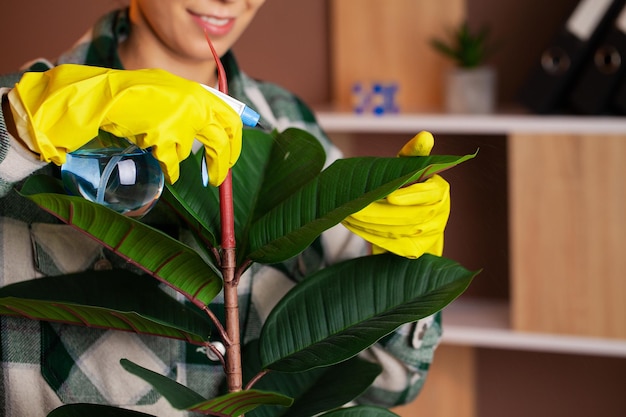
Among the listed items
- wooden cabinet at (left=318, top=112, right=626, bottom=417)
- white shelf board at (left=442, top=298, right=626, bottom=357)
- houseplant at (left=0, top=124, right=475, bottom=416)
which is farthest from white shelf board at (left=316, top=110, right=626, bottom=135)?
houseplant at (left=0, top=124, right=475, bottom=416)

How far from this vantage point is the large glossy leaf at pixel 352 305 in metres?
0.75

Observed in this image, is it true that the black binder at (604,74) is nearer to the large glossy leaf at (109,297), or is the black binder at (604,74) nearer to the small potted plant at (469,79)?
the small potted plant at (469,79)

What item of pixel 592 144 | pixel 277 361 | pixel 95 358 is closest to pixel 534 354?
pixel 592 144

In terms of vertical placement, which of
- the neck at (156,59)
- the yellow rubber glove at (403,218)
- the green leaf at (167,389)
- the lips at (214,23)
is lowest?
the green leaf at (167,389)

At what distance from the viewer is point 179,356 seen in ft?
3.48

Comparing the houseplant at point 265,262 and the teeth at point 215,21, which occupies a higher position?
the teeth at point 215,21

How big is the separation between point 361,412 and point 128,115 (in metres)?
0.31

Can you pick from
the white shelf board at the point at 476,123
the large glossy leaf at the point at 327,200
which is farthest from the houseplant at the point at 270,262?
the white shelf board at the point at 476,123

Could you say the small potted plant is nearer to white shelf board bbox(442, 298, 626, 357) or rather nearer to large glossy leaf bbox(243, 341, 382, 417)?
white shelf board bbox(442, 298, 626, 357)

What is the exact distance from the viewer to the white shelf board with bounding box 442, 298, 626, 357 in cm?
186

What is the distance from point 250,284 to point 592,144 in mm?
956

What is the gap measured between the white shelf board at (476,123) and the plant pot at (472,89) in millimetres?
54

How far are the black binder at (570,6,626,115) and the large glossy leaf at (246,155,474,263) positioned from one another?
3.78 feet

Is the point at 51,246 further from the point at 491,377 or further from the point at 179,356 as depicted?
the point at 491,377
